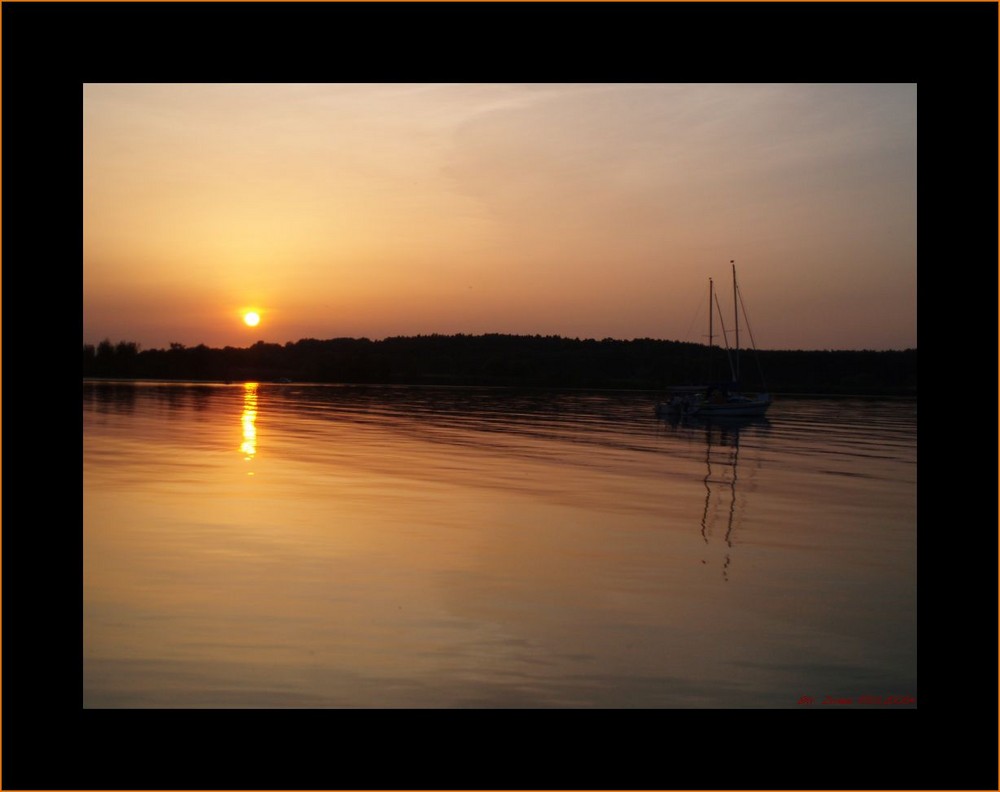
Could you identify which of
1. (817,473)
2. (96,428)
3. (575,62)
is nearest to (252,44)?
(575,62)

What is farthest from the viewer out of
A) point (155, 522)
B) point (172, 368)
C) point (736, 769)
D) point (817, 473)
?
point (172, 368)

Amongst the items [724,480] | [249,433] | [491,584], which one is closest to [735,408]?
[249,433]

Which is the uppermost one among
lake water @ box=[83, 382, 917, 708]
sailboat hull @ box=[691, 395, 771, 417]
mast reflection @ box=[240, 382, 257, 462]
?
sailboat hull @ box=[691, 395, 771, 417]

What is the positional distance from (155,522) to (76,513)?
11.6m

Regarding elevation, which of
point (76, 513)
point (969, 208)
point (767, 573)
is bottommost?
point (767, 573)

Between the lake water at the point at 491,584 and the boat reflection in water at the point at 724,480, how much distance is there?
13cm

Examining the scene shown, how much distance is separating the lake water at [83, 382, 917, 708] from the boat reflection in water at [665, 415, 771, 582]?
0.13 meters

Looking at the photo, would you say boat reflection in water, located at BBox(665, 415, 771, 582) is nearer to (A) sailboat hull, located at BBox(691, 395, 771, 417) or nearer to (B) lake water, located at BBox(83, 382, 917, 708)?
(B) lake water, located at BBox(83, 382, 917, 708)

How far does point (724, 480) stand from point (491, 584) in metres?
14.1

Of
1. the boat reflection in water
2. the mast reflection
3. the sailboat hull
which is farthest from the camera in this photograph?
the sailboat hull

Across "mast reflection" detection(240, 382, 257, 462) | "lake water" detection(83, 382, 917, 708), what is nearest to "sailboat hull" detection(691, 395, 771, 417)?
"mast reflection" detection(240, 382, 257, 462)

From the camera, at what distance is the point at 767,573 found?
1416cm

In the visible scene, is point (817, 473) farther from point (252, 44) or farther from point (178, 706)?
point (252, 44)

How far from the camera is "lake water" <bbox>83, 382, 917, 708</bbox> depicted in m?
9.20
